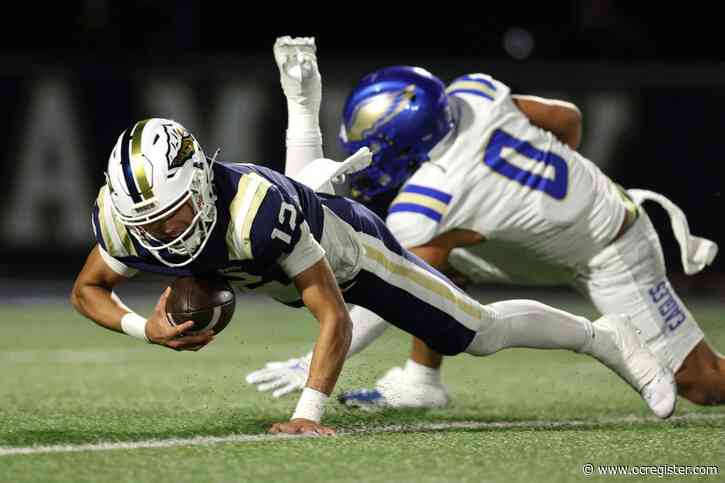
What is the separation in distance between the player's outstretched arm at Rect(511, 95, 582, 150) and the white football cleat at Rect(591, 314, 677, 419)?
0.88m

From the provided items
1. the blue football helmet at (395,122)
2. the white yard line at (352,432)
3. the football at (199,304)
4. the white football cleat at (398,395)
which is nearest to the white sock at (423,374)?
the white football cleat at (398,395)

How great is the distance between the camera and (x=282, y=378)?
4.50 m

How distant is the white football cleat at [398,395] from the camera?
4.58m

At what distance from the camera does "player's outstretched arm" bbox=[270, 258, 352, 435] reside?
137 inches

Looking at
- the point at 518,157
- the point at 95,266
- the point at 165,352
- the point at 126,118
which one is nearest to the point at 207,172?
the point at 95,266

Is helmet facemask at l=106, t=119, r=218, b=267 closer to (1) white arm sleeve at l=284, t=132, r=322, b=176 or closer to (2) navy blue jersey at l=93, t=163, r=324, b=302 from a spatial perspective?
(2) navy blue jersey at l=93, t=163, r=324, b=302

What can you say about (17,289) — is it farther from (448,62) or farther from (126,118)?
(448,62)

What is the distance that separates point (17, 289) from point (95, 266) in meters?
5.26

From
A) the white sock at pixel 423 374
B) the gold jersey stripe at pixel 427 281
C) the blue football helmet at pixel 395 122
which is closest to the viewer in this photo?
the gold jersey stripe at pixel 427 281

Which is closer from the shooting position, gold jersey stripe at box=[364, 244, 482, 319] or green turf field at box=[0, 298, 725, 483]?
green turf field at box=[0, 298, 725, 483]

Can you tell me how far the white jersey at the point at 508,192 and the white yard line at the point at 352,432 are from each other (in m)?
0.61

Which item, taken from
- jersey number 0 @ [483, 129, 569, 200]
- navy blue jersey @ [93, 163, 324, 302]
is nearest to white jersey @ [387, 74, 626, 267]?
jersey number 0 @ [483, 129, 569, 200]

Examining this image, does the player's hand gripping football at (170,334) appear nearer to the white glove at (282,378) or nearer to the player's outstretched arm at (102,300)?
the player's outstretched arm at (102,300)

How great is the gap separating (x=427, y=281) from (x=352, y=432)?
1.56 feet
